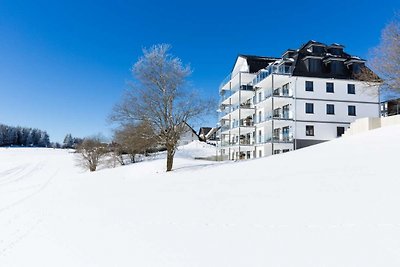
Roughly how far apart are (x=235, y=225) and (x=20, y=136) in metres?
148

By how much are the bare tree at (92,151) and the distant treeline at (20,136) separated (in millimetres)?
99636

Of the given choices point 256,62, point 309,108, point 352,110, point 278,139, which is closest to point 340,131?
point 352,110

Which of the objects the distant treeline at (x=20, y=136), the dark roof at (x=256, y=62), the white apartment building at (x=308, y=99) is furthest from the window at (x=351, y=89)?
the distant treeline at (x=20, y=136)

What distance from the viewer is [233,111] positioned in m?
45.2

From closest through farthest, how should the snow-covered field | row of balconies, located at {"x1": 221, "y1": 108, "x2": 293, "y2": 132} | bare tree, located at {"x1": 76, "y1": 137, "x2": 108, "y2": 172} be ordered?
the snow-covered field < row of balconies, located at {"x1": 221, "y1": 108, "x2": 293, "y2": 132} < bare tree, located at {"x1": 76, "y1": 137, "x2": 108, "y2": 172}

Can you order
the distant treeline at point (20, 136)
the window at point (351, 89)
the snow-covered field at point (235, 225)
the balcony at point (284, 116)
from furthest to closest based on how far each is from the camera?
the distant treeline at point (20, 136) → the window at point (351, 89) → the balcony at point (284, 116) → the snow-covered field at point (235, 225)

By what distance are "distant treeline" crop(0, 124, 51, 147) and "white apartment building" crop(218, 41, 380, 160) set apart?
4655 inches

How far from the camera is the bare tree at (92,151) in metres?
41.5

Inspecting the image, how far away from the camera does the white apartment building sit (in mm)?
36188

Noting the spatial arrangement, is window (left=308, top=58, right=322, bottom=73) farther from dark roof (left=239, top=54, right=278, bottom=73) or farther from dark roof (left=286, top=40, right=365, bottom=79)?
dark roof (left=239, top=54, right=278, bottom=73)

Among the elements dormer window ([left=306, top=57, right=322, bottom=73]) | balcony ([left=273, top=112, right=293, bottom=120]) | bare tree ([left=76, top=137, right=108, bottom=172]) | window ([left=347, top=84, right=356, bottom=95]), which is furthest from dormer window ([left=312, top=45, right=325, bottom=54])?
bare tree ([left=76, top=137, right=108, bottom=172])

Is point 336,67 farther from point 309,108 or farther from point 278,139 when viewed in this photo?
point 278,139

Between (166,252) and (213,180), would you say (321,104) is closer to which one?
(213,180)

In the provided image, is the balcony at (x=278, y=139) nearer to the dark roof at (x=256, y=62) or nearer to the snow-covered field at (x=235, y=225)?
the dark roof at (x=256, y=62)
